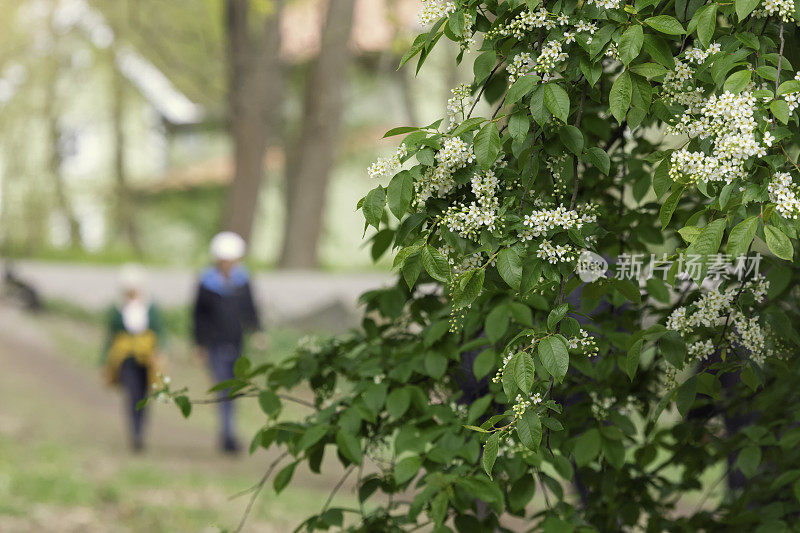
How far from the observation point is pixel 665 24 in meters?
1.61

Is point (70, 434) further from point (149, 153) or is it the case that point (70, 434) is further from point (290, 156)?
point (149, 153)

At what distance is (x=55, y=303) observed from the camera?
46.3 feet

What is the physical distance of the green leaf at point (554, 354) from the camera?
154cm

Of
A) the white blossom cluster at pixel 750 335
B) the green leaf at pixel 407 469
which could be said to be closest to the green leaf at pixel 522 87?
the white blossom cluster at pixel 750 335

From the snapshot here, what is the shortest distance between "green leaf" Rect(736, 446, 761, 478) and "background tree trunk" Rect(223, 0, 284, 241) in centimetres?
1004

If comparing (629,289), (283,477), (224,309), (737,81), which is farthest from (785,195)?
(224,309)

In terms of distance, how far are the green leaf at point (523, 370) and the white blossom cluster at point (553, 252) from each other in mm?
182

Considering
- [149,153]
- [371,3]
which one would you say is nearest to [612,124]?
[371,3]

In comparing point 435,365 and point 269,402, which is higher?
point 435,365

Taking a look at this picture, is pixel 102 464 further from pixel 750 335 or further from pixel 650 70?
pixel 650 70

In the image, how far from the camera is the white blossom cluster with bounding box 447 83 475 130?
181cm

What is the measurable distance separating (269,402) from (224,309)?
5.82 metres

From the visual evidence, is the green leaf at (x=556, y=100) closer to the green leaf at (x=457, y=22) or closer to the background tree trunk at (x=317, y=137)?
the green leaf at (x=457, y=22)

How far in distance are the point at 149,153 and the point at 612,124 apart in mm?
19449
